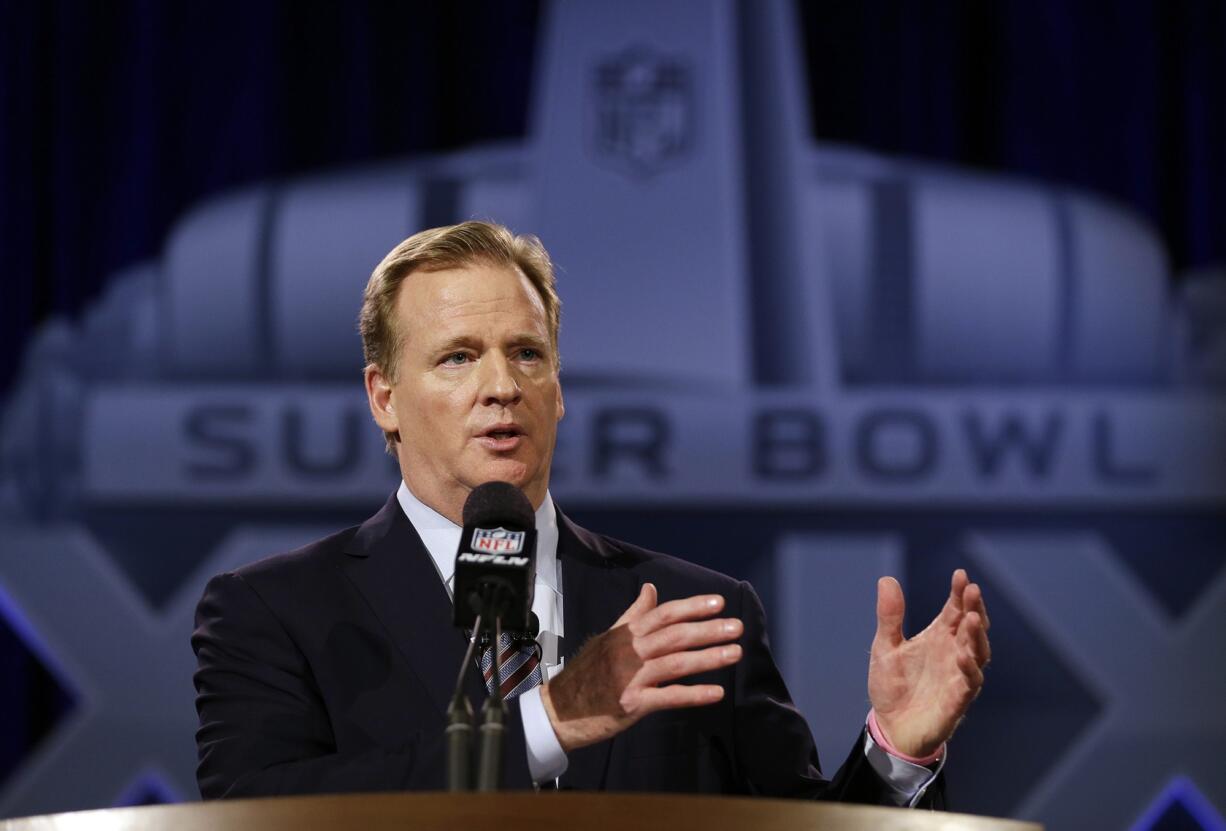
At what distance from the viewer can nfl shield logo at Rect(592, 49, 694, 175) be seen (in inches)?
164

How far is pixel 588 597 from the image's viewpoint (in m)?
2.03

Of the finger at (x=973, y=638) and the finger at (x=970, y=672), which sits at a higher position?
the finger at (x=973, y=638)

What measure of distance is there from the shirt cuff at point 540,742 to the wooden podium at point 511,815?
400 mm

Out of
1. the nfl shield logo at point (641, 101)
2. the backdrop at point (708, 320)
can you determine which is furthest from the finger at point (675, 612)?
the nfl shield logo at point (641, 101)

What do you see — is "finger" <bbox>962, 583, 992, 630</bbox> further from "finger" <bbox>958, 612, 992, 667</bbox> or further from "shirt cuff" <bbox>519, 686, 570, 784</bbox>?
"shirt cuff" <bbox>519, 686, 570, 784</bbox>

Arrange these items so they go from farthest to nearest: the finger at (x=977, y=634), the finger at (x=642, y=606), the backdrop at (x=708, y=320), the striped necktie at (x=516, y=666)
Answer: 1. the backdrop at (x=708, y=320)
2. the striped necktie at (x=516, y=666)
3. the finger at (x=977, y=634)
4. the finger at (x=642, y=606)

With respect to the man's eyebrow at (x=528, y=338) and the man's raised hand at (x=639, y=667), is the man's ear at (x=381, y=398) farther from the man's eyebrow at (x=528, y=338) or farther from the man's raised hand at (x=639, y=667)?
the man's raised hand at (x=639, y=667)

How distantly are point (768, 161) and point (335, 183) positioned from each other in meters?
1.20

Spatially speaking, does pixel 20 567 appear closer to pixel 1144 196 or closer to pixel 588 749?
pixel 588 749

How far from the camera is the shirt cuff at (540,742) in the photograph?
1.54m

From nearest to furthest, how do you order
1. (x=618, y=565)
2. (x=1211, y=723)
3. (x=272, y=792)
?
1. (x=272, y=792)
2. (x=618, y=565)
3. (x=1211, y=723)

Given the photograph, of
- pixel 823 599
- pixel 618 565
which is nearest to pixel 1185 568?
pixel 823 599

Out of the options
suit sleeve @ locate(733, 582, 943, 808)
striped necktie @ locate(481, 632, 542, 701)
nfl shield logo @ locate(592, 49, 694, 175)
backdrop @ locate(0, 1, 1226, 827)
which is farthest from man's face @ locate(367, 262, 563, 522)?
nfl shield logo @ locate(592, 49, 694, 175)

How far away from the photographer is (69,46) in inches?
169
